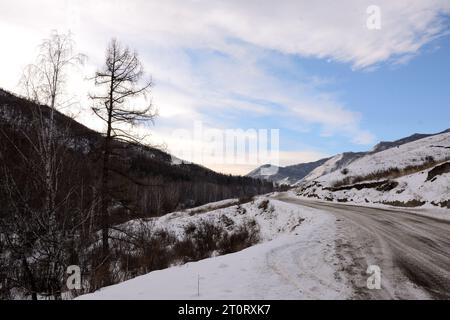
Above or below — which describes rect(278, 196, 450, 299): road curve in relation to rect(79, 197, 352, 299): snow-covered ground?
above

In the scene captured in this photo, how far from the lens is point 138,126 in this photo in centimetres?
1641

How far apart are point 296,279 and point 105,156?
13051mm

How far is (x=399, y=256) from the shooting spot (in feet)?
22.7

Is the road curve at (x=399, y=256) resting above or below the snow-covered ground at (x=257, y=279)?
above

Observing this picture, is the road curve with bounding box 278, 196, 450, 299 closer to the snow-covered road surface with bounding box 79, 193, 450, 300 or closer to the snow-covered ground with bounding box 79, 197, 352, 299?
the snow-covered road surface with bounding box 79, 193, 450, 300

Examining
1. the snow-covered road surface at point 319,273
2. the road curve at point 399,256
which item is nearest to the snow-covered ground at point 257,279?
the snow-covered road surface at point 319,273

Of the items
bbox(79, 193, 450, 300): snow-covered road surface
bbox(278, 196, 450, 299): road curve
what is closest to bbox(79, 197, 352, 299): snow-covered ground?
bbox(79, 193, 450, 300): snow-covered road surface

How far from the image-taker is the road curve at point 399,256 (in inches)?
193

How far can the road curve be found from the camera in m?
4.91

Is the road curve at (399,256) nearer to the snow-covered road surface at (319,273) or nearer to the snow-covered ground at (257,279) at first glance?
the snow-covered road surface at (319,273)

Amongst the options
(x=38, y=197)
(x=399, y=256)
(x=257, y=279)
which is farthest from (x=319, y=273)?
(x=38, y=197)

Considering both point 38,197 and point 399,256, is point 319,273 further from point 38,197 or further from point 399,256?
point 38,197
